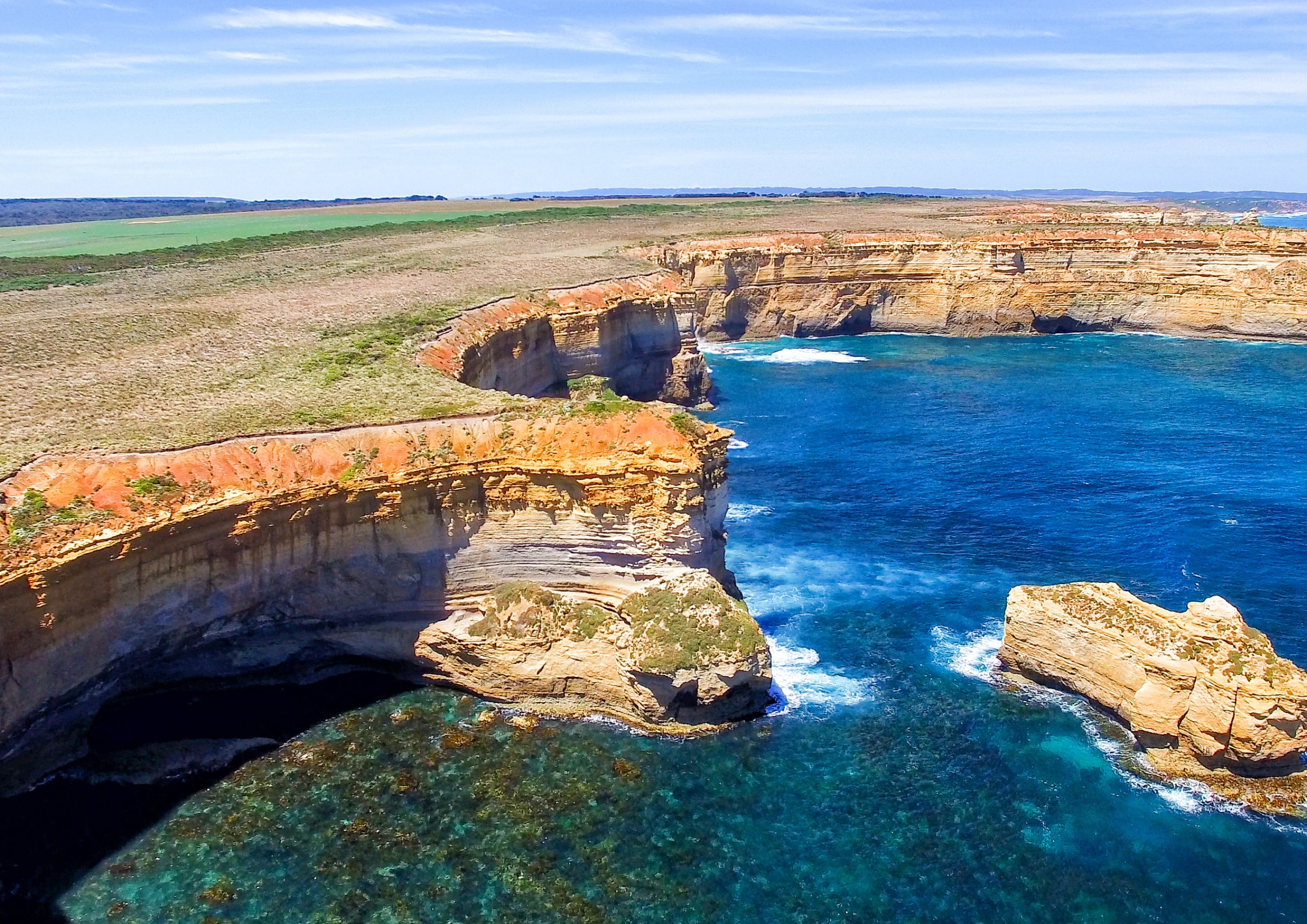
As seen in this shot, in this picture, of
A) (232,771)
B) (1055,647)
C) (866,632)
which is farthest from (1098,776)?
(232,771)

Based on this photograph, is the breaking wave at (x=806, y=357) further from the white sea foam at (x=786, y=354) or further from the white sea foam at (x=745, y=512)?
the white sea foam at (x=745, y=512)

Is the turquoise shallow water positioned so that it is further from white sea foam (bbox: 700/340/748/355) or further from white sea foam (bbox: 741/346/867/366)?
white sea foam (bbox: 700/340/748/355)

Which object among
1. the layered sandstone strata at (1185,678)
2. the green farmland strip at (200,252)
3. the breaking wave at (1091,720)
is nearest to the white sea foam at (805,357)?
the green farmland strip at (200,252)

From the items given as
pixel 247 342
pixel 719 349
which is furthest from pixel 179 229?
pixel 247 342

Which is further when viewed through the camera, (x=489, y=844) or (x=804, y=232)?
(x=804, y=232)

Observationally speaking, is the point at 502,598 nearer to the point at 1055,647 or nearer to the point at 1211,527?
the point at 1055,647

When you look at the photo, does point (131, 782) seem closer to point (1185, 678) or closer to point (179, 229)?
point (1185, 678)
